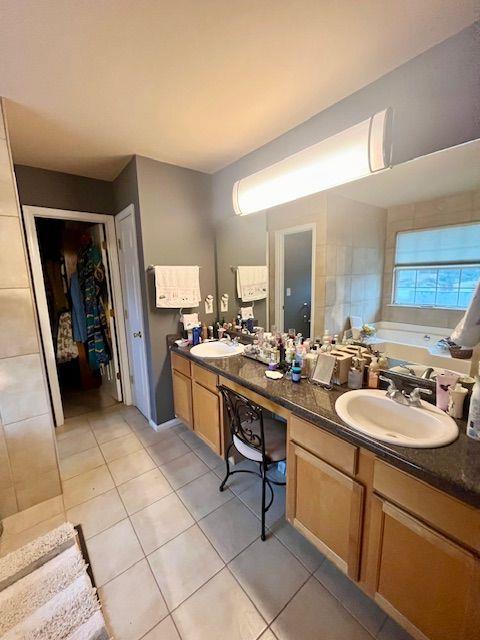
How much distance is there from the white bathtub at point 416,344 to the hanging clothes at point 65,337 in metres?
3.30

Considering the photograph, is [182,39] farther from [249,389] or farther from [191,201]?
[249,389]

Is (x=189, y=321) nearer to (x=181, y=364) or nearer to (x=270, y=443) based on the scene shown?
(x=181, y=364)

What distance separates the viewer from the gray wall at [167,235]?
2.20 m

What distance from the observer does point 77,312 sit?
3094mm


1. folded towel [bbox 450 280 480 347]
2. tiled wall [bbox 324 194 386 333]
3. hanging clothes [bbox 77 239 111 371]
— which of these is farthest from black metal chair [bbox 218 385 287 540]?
hanging clothes [bbox 77 239 111 371]

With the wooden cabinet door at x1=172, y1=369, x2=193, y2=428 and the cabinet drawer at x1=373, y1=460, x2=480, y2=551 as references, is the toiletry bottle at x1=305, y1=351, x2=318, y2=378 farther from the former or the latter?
the wooden cabinet door at x1=172, y1=369, x2=193, y2=428

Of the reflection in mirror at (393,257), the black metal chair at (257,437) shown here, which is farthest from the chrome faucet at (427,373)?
the black metal chair at (257,437)

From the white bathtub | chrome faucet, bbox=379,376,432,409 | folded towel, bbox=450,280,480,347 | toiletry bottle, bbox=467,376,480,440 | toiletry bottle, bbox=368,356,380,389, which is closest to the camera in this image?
toiletry bottle, bbox=467,376,480,440

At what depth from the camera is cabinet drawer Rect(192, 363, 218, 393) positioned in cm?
187

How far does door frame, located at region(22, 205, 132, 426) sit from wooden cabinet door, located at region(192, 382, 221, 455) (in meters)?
1.24

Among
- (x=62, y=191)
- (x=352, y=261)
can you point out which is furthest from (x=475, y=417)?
(x=62, y=191)

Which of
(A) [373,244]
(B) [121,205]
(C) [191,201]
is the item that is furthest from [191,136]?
(A) [373,244]

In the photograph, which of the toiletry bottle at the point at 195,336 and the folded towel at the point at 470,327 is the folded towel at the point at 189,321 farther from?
the folded towel at the point at 470,327

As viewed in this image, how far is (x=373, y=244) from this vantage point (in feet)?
4.74
